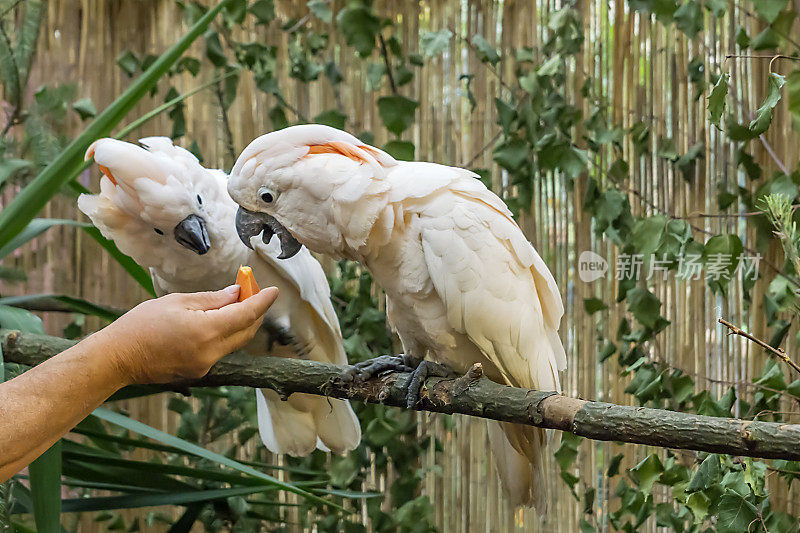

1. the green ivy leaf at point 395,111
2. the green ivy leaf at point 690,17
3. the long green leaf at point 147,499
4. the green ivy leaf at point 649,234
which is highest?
the green ivy leaf at point 690,17

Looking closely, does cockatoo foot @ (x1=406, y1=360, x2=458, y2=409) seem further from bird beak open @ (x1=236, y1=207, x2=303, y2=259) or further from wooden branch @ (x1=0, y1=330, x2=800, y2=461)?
bird beak open @ (x1=236, y1=207, x2=303, y2=259)

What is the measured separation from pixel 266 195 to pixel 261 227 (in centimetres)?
7

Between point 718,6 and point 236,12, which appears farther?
point 236,12

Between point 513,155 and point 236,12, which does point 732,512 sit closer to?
point 513,155

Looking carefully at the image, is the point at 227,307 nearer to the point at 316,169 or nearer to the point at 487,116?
the point at 316,169

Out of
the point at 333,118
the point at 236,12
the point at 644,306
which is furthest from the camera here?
the point at 236,12

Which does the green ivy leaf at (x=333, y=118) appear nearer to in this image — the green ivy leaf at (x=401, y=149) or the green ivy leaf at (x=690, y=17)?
the green ivy leaf at (x=401, y=149)

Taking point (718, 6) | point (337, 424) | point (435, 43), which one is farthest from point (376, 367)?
point (718, 6)

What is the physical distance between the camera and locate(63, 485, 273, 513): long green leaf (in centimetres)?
145

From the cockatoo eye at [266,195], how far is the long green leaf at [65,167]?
430 mm

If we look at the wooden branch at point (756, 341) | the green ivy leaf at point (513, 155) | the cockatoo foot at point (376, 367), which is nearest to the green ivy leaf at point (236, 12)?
the green ivy leaf at point (513, 155)

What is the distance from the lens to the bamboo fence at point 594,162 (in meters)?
1.58

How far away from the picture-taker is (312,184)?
1.04m

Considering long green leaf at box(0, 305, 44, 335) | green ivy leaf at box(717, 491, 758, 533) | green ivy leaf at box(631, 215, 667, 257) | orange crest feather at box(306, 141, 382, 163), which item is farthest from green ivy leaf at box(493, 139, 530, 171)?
long green leaf at box(0, 305, 44, 335)
